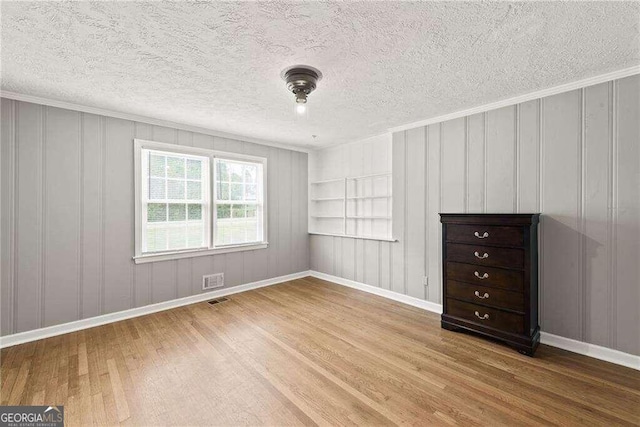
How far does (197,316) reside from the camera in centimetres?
336

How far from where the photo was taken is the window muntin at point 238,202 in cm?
420

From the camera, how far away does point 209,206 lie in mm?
4035

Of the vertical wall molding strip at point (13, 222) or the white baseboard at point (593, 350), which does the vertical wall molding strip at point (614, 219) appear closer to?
the white baseboard at point (593, 350)

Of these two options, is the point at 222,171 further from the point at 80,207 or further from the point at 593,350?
the point at 593,350

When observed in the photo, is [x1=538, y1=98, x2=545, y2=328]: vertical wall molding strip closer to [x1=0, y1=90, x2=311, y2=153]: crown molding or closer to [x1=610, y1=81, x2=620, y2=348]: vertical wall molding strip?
[x1=610, y1=81, x2=620, y2=348]: vertical wall molding strip

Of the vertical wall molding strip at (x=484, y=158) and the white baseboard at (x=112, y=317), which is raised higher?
the vertical wall molding strip at (x=484, y=158)

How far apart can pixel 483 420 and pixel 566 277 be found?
67.4 inches

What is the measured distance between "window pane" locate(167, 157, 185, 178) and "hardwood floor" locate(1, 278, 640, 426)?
1910 millimetres

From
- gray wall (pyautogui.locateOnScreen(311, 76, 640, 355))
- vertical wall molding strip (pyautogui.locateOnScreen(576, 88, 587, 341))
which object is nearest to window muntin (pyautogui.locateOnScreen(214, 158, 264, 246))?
gray wall (pyautogui.locateOnScreen(311, 76, 640, 355))

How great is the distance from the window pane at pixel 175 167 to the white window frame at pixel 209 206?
0.10 meters

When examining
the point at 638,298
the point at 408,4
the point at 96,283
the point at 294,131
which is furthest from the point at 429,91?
the point at 96,283

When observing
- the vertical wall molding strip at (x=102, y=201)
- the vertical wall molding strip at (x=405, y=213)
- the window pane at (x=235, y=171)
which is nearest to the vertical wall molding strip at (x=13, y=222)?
the vertical wall molding strip at (x=102, y=201)

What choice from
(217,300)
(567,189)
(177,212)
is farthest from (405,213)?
(177,212)

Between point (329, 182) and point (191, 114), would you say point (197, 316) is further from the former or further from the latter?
point (329, 182)
